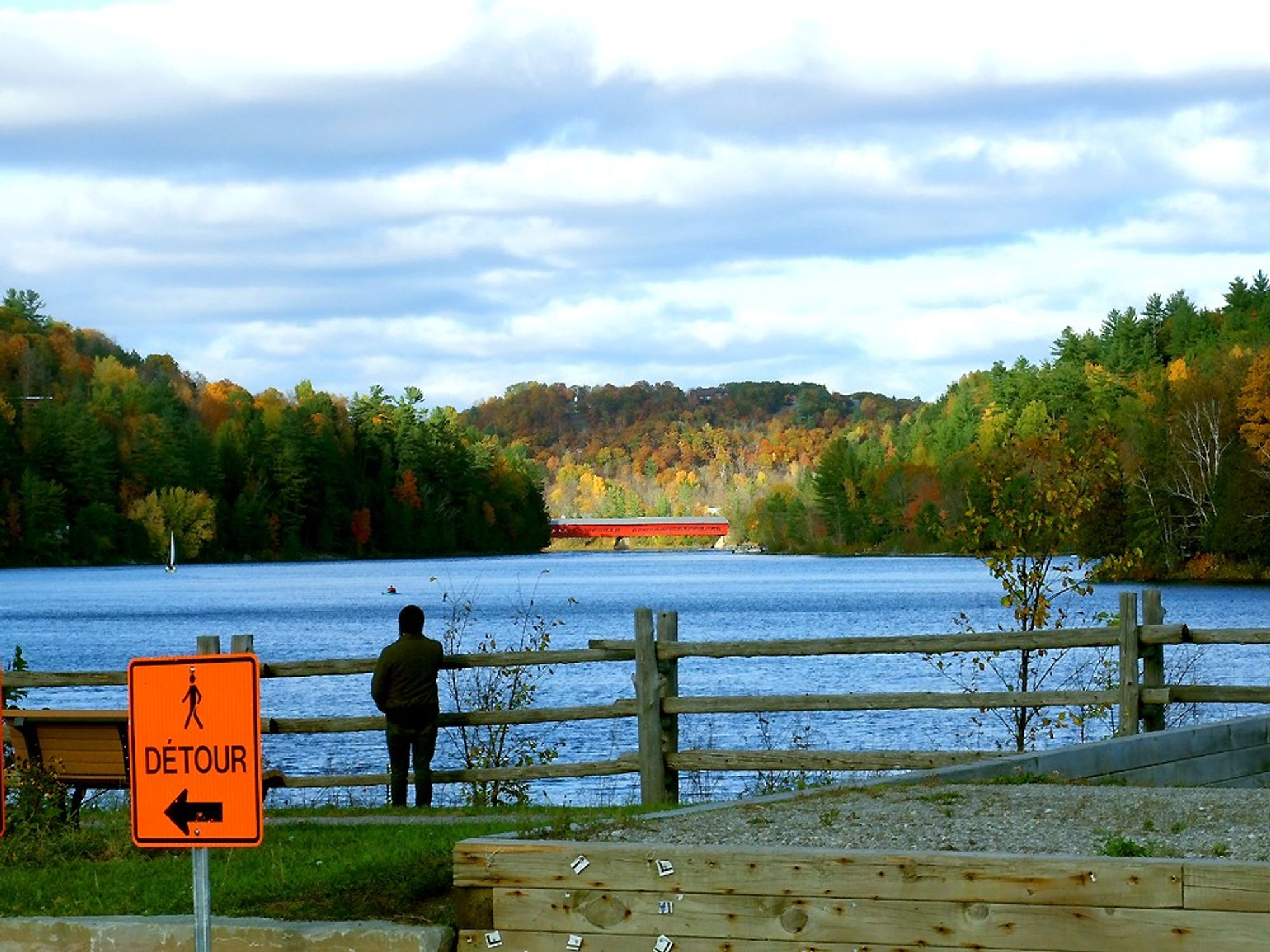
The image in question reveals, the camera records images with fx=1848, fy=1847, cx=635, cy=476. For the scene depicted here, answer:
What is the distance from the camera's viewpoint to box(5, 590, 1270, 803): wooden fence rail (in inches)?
500

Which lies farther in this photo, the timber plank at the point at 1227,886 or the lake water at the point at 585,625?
the lake water at the point at 585,625

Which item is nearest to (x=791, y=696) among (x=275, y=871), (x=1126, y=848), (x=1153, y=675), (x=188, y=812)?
(x=1153, y=675)

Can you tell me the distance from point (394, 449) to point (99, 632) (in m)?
110

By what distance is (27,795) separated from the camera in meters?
11.4

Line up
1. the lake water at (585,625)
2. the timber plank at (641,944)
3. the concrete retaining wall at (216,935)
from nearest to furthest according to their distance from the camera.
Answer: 1. the timber plank at (641,944)
2. the concrete retaining wall at (216,935)
3. the lake water at (585,625)

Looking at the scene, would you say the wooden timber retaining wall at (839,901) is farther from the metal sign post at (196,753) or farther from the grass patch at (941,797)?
the grass patch at (941,797)

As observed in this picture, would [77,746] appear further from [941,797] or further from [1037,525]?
[1037,525]

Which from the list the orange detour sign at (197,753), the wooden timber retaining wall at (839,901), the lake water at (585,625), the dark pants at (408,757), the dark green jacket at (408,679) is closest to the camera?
the orange detour sign at (197,753)

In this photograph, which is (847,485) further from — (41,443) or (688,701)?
(688,701)

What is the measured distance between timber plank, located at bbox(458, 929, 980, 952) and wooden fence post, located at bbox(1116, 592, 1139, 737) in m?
6.62

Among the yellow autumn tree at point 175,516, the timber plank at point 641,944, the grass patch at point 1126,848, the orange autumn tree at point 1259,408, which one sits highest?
the orange autumn tree at point 1259,408

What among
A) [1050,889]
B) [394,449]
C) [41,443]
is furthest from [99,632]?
[394,449]

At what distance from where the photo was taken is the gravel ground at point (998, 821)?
304 inches

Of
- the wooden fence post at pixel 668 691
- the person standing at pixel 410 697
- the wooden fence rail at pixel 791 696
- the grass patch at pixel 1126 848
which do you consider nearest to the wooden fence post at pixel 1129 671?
the wooden fence rail at pixel 791 696
